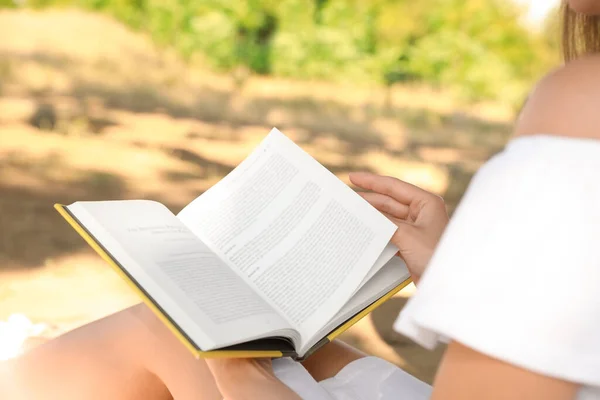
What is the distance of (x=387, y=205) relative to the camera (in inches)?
38.6

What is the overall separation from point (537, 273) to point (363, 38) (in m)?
4.80

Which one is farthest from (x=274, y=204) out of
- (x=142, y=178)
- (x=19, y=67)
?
(x=19, y=67)

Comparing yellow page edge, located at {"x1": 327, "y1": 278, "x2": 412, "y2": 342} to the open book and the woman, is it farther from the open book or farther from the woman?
the woman

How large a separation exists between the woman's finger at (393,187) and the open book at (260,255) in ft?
0.15

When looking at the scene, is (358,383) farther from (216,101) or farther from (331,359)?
(216,101)

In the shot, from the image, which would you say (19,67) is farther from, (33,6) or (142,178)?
(142,178)

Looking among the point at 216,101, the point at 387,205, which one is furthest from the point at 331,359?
the point at 216,101

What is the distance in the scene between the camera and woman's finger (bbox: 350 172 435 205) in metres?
0.95

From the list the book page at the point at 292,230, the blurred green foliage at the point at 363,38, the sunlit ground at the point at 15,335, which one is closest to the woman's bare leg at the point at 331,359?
the book page at the point at 292,230

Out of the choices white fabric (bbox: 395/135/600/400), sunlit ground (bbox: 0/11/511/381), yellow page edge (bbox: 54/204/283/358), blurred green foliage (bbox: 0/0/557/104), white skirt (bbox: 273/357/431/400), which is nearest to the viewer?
white fabric (bbox: 395/135/600/400)

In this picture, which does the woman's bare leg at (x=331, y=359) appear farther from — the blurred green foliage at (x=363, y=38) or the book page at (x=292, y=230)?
the blurred green foliage at (x=363, y=38)

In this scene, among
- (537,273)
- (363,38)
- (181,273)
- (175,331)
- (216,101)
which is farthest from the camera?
(363,38)

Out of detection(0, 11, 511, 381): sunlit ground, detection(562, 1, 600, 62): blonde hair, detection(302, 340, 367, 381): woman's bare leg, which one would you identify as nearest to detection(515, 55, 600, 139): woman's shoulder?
detection(562, 1, 600, 62): blonde hair

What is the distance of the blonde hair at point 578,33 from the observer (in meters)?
0.75
